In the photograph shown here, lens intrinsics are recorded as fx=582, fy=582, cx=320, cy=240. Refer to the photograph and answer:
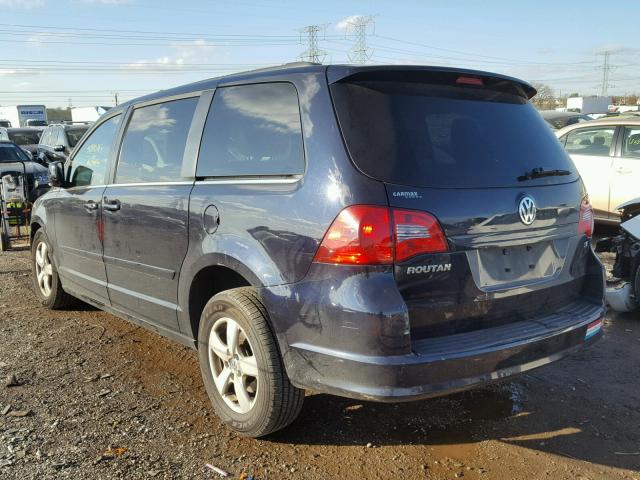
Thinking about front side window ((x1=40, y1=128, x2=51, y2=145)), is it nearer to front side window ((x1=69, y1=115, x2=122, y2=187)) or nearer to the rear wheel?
the rear wheel

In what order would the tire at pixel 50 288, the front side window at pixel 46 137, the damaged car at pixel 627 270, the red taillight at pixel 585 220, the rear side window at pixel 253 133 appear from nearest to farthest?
the rear side window at pixel 253 133 → the red taillight at pixel 585 220 → the damaged car at pixel 627 270 → the tire at pixel 50 288 → the front side window at pixel 46 137

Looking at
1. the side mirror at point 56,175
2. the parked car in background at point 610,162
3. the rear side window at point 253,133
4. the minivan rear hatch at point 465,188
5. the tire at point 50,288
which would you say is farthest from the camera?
the parked car in background at point 610,162

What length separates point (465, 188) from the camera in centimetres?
275

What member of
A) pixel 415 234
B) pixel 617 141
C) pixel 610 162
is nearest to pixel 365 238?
pixel 415 234

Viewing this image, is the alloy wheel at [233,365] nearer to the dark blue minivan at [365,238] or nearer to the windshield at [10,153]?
the dark blue minivan at [365,238]

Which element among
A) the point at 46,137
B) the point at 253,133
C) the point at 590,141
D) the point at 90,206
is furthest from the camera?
the point at 46,137

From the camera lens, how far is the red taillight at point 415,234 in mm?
2549

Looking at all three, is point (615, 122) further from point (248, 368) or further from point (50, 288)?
point (50, 288)

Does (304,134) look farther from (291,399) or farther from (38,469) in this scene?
(38,469)

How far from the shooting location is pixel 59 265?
514cm

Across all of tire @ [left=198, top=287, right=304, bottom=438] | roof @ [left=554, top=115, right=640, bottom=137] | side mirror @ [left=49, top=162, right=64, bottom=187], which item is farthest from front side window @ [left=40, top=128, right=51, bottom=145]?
tire @ [left=198, top=287, right=304, bottom=438]

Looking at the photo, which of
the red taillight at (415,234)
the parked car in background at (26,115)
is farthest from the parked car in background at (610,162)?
the parked car in background at (26,115)

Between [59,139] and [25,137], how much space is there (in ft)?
18.1

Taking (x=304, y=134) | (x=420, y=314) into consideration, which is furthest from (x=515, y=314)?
(x=304, y=134)
